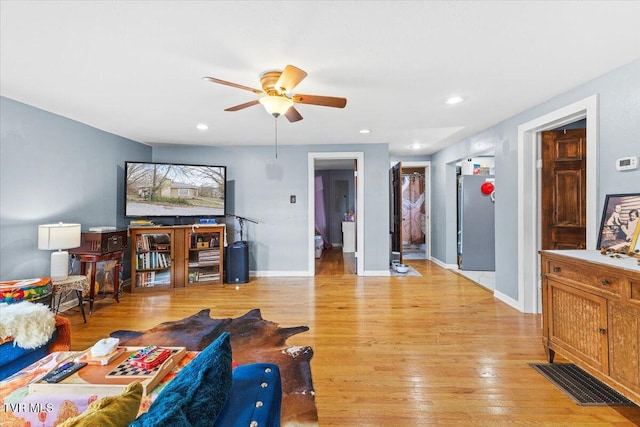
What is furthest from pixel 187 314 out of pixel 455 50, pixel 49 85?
pixel 455 50

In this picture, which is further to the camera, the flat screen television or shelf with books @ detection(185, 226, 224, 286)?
shelf with books @ detection(185, 226, 224, 286)

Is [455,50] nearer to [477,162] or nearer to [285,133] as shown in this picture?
[285,133]

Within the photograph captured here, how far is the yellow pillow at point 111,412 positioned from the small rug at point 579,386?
2502mm

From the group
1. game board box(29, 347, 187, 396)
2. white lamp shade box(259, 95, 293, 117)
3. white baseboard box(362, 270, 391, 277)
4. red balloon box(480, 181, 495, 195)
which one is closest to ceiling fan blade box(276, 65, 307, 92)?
white lamp shade box(259, 95, 293, 117)

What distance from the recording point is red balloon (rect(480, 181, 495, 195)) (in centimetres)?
508

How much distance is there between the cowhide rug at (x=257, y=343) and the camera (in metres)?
1.77

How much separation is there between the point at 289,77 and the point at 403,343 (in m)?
2.44

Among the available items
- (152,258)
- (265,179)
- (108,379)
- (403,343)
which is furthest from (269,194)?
(108,379)

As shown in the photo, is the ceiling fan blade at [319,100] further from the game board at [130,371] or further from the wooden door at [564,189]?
the wooden door at [564,189]

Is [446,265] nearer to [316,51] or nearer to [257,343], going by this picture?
[257,343]

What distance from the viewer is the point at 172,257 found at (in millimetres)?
4289

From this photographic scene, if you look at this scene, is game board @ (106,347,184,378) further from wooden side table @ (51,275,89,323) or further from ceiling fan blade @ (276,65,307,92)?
wooden side table @ (51,275,89,323)

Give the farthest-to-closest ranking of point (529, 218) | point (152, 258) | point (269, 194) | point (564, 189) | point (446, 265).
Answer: point (446, 265) → point (269, 194) → point (152, 258) → point (529, 218) → point (564, 189)

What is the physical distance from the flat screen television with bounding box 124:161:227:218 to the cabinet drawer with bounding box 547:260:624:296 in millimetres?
4384
